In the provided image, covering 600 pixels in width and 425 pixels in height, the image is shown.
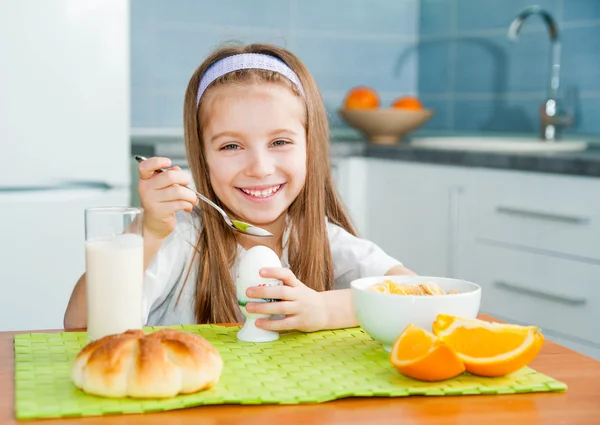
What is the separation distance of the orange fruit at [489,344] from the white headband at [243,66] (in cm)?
73

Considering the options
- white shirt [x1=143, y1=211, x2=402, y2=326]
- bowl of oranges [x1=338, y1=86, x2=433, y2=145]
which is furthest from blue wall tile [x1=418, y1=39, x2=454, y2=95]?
white shirt [x1=143, y1=211, x2=402, y2=326]

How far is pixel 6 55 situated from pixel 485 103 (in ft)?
6.02

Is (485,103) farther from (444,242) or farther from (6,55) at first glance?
(6,55)

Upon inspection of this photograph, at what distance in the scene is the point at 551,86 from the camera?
308 centimetres

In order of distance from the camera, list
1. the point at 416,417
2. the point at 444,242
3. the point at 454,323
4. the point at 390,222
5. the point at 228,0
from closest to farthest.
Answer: the point at 416,417, the point at 454,323, the point at 444,242, the point at 390,222, the point at 228,0

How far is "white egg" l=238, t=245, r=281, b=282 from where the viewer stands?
107cm

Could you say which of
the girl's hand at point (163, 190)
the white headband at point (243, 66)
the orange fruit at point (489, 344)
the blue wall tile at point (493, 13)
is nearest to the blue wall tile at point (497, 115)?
the blue wall tile at point (493, 13)

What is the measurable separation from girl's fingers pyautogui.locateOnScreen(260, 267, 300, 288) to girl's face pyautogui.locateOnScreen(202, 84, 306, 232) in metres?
0.41

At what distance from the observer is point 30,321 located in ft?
8.02

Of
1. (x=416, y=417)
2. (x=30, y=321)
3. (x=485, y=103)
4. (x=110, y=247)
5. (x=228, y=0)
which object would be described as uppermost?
(x=228, y=0)

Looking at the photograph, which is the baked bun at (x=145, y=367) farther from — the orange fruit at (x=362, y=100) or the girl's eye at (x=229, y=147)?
the orange fruit at (x=362, y=100)

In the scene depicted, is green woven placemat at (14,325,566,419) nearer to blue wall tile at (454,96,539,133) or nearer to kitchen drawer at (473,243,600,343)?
kitchen drawer at (473,243,600,343)

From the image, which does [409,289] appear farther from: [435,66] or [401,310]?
[435,66]

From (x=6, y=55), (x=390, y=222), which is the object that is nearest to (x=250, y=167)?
(x=6, y=55)
